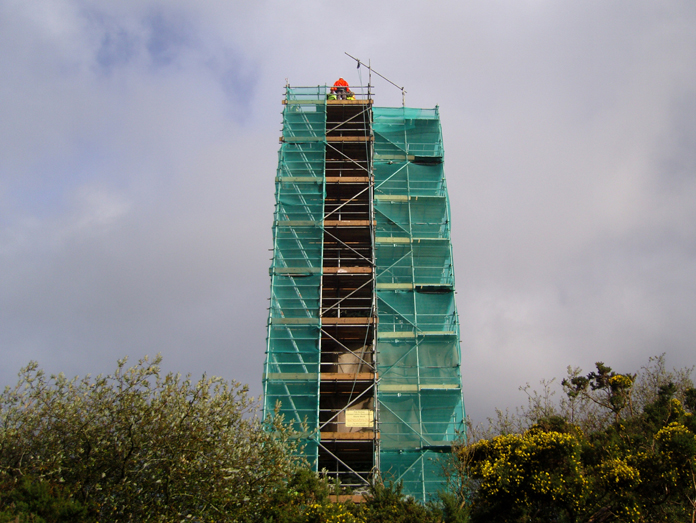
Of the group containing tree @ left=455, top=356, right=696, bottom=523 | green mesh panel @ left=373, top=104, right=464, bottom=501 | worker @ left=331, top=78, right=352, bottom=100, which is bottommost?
tree @ left=455, top=356, right=696, bottom=523

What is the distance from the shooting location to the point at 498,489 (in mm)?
16656

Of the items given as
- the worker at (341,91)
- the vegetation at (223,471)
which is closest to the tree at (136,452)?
the vegetation at (223,471)

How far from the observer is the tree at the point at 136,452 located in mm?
12953

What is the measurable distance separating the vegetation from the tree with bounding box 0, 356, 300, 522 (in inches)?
1.1

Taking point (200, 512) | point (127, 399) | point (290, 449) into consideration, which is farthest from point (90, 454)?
point (290, 449)

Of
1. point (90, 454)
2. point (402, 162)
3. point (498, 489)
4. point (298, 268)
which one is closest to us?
point (90, 454)

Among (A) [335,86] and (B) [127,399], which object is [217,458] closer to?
(B) [127,399]

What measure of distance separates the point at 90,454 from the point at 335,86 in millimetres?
23043

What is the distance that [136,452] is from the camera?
13172mm

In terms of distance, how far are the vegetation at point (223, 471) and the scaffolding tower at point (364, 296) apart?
13.5ft

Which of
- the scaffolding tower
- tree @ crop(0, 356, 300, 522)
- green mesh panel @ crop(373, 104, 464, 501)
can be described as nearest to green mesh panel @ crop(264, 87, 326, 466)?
the scaffolding tower

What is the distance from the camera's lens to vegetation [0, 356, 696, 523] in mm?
12961

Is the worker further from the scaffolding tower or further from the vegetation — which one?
the vegetation

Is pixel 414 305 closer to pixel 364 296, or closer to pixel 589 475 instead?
pixel 364 296
